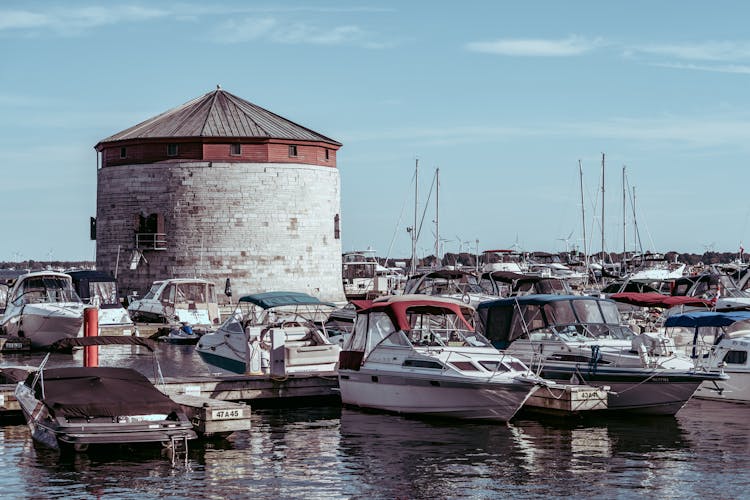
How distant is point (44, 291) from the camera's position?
134 feet

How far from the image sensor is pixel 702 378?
2241cm

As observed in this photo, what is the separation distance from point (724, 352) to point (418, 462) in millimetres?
9571

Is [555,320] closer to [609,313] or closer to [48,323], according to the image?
[609,313]

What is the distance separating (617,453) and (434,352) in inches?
173

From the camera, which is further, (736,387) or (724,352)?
(724,352)

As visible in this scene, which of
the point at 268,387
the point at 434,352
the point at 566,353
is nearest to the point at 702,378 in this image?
the point at 566,353

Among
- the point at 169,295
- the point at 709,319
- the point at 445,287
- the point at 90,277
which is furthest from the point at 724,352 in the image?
the point at 169,295

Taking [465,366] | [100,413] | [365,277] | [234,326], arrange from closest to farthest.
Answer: [100,413]
[465,366]
[234,326]
[365,277]

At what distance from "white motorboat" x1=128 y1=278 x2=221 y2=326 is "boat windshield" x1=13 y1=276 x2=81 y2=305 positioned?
4705 millimetres

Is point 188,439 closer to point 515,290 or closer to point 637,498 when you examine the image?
point 637,498

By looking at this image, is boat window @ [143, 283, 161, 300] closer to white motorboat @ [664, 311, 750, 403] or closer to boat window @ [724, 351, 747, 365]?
white motorboat @ [664, 311, 750, 403]

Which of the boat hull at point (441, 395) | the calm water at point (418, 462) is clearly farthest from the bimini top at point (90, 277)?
the boat hull at point (441, 395)

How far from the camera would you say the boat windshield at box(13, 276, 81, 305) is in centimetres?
4069

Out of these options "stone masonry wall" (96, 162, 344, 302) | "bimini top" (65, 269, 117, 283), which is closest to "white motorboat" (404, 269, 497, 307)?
"stone masonry wall" (96, 162, 344, 302)
